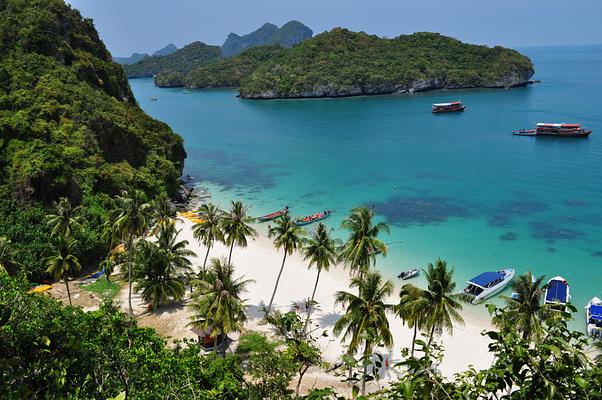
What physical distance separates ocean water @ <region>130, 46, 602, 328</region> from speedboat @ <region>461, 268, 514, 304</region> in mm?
1390

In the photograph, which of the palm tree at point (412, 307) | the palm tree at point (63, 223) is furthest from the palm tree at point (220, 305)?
the palm tree at point (63, 223)

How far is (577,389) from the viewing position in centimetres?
576

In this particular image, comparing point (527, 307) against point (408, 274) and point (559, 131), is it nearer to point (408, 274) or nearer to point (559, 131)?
point (408, 274)

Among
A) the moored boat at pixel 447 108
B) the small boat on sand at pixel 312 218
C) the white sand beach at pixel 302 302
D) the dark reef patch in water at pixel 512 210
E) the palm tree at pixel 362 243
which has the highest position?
the moored boat at pixel 447 108

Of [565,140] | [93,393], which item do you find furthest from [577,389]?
[565,140]

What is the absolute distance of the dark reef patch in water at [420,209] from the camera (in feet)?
198

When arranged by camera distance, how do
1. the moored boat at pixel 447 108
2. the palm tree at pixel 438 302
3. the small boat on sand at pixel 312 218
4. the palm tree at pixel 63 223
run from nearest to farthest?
the palm tree at pixel 438 302
the palm tree at pixel 63 223
the small boat on sand at pixel 312 218
the moored boat at pixel 447 108

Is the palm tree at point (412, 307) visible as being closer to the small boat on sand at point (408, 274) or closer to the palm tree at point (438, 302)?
the palm tree at point (438, 302)

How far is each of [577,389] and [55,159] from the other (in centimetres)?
5145

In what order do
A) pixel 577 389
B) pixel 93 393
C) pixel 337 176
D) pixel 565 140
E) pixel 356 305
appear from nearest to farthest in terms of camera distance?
pixel 577 389
pixel 93 393
pixel 356 305
pixel 337 176
pixel 565 140

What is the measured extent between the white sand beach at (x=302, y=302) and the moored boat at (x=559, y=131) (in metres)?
82.9

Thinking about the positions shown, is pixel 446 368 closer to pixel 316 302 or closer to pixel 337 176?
pixel 316 302

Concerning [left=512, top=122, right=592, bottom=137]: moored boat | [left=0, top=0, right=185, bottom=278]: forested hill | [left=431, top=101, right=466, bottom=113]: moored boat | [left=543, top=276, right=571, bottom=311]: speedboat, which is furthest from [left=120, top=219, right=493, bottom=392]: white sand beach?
[left=431, top=101, right=466, bottom=113]: moored boat

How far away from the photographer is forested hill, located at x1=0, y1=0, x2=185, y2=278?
145ft
